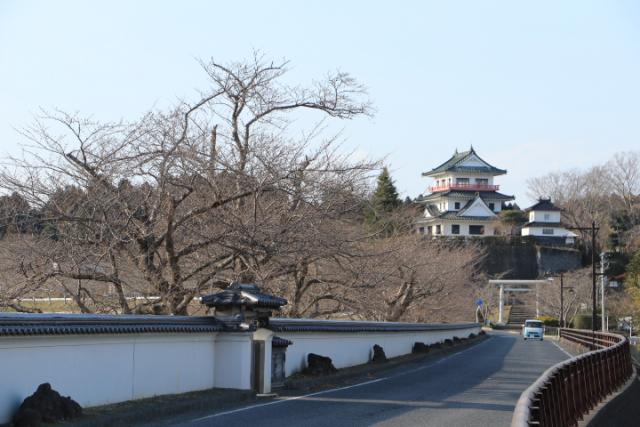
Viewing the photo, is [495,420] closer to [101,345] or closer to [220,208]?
[101,345]

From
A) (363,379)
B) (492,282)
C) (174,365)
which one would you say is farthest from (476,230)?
(174,365)

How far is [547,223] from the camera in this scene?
10431 cm

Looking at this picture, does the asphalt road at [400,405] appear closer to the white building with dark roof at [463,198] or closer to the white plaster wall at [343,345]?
the white plaster wall at [343,345]

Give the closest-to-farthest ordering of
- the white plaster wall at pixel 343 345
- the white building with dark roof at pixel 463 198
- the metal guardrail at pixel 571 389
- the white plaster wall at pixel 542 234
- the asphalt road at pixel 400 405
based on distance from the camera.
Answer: the metal guardrail at pixel 571 389, the asphalt road at pixel 400 405, the white plaster wall at pixel 343 345, the white plaster wall at pixel 542 234, the white building with dark roof at pixel 463 198

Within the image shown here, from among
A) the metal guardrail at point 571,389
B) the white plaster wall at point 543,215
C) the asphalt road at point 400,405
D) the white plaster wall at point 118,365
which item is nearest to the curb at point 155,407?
the white plaster wall at point 118,365

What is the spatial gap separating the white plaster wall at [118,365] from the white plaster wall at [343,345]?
7.61ft

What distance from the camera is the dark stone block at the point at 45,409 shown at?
9.80m

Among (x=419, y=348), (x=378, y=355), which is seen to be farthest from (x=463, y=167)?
(x=378, y=355)

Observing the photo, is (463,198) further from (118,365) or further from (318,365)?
(118,365)

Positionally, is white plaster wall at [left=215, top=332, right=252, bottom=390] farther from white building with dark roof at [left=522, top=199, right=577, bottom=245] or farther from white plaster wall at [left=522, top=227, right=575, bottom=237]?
white plaster wall at [left=522, top=227, right=575, bottom=237]

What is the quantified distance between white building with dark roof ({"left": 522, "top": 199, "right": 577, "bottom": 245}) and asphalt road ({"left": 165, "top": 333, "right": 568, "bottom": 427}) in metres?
84.3

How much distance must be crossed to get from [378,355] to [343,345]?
3.23 metres

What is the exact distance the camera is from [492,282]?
87438mm

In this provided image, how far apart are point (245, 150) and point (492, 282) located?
235ft
